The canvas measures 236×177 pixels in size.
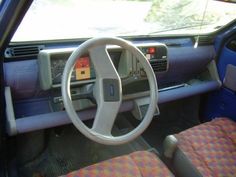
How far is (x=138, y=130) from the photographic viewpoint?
4.83 ft

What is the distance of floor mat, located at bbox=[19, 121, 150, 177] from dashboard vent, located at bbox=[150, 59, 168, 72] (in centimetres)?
56

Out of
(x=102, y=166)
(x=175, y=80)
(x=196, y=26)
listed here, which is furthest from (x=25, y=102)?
(x=196, y=26)

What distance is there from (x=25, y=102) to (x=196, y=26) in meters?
1.39

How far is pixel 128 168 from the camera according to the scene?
→ 160 cm

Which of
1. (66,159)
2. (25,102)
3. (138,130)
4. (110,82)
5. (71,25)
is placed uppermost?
(71,25)

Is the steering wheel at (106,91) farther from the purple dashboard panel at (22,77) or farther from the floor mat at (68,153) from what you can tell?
the floor mat at (68,153)

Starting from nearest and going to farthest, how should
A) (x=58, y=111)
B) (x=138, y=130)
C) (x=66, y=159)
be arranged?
(x=138, y=130) → (x=58, y=111) → (x=66, y=159)

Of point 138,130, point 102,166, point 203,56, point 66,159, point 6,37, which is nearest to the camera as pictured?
point 6,37

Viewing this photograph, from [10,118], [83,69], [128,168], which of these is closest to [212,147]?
Result: [128,168]

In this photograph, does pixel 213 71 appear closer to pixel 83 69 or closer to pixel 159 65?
pixel 159 65

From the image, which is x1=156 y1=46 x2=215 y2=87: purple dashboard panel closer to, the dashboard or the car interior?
the car interior

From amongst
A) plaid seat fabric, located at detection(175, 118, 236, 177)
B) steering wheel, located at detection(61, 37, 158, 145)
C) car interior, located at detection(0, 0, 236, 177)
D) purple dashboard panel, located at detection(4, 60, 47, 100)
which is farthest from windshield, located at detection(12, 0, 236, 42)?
plaid seat fabric, located at detection(175, 118, 236, 177)

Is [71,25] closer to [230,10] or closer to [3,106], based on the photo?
[3,106]

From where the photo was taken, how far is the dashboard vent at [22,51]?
173cm
